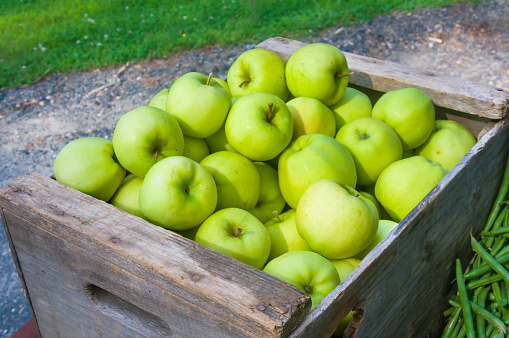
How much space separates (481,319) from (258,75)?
131 cm

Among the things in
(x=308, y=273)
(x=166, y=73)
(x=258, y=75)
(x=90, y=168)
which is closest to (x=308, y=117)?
(x=258, y=75)

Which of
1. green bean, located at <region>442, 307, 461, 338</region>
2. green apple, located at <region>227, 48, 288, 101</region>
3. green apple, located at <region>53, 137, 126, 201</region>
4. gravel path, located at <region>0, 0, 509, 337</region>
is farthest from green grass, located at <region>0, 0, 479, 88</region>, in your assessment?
green bean, located at <region>442, 307, 461, 338</region>

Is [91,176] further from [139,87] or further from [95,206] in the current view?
[139,87]

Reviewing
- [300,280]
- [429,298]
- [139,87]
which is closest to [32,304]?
[300,280]

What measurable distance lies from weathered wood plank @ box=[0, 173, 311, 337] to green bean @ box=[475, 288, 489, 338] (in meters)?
0.99

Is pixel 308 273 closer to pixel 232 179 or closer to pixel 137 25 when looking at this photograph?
pixel 232 179

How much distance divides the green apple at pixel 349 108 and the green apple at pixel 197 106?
0.58 meters

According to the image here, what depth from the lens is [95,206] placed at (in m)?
1.39

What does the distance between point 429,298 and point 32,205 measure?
1420 mm

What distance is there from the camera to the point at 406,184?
173cm

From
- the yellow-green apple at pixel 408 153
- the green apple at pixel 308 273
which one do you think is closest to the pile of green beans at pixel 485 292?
the yellow-green apple at pixel 408 153

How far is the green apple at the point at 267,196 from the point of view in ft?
5.99

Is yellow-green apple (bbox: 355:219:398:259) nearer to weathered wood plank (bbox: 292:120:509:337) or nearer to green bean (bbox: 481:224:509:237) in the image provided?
weathered wood plank (bbox: 292:120:509:337)

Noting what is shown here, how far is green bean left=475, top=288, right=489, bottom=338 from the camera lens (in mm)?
1727
